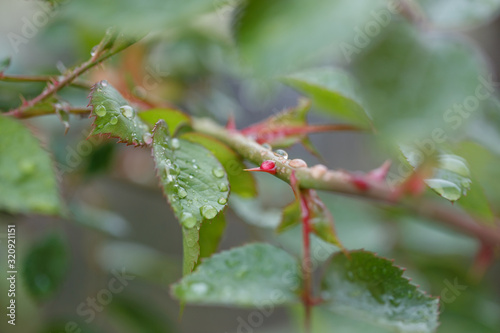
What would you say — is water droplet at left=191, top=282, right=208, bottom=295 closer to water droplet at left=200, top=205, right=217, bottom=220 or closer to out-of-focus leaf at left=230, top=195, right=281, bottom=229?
water droplet at left=200, top=205, right=217, bottom=220

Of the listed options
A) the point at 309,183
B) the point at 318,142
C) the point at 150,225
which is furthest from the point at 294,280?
the point at 318,142

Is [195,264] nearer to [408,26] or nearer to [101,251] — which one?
[408,26]

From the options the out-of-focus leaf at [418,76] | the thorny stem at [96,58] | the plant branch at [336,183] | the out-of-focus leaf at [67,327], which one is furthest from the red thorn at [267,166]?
the out-of-focus leaf at [67,327]

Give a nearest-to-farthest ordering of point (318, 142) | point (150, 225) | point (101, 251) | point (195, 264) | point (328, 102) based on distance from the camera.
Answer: point (195, 264) → point (328, 102) → point (101, 251) → point (150, 225) → point (318, 142)

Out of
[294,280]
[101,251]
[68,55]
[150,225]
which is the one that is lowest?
[150,225]

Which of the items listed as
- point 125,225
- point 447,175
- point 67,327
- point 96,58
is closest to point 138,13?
point 96,58
